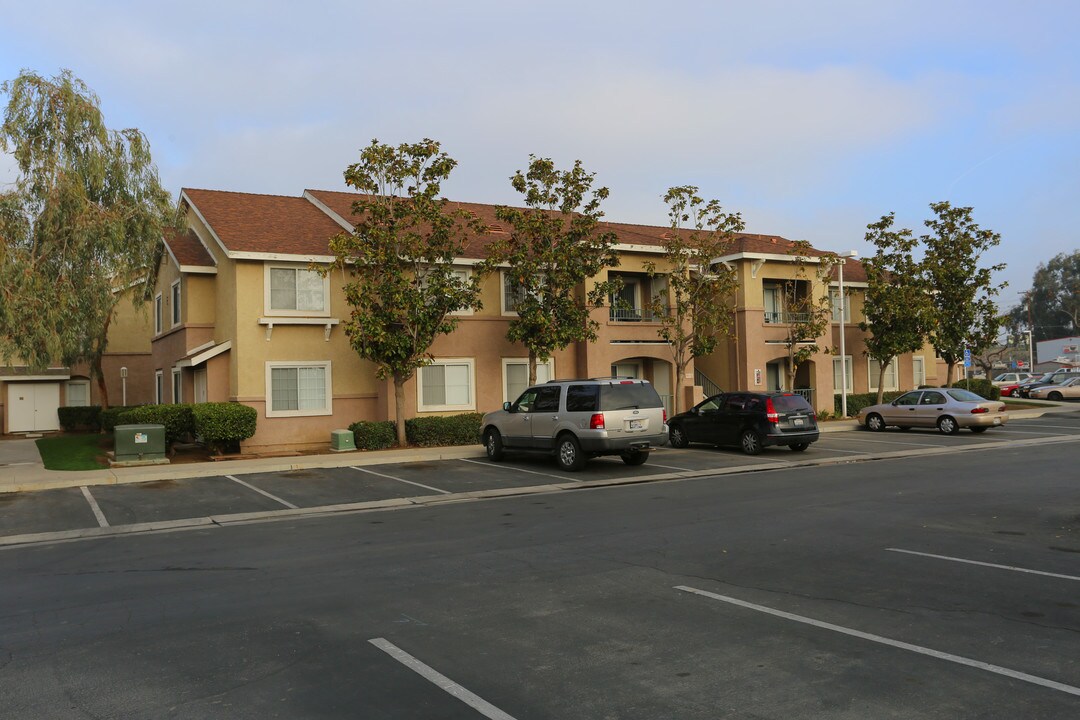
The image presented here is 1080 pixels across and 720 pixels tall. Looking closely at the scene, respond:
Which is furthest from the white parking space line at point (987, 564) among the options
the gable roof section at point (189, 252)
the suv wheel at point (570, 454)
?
the gable roof section at point (189, 252)

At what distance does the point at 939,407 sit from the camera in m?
26.1

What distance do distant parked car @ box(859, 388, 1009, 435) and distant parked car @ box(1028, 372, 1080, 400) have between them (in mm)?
23614

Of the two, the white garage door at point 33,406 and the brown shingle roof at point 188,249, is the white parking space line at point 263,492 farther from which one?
the white garage door at point 33,406

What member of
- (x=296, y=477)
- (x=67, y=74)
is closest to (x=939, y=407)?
(x=296, y=477)

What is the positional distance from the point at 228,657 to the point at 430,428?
57.3 ft

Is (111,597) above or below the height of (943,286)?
below

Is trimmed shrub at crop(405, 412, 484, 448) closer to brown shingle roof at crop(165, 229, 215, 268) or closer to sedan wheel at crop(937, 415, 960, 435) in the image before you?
brown shingle roof at crop(165, 229, 215, 268)

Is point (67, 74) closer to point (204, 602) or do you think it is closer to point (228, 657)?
point (204, 602)

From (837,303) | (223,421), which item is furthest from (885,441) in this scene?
(223,421)

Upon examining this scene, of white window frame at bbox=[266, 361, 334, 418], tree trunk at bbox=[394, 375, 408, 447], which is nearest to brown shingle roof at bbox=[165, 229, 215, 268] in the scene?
white window frame at bbox=[266, 361, 334, 418]

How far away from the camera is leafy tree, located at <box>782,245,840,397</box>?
30.1 m

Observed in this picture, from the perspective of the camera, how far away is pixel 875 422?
91.5 ft

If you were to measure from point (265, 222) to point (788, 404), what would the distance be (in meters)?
16.1

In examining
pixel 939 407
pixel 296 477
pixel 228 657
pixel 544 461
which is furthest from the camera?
pixel 939 407
